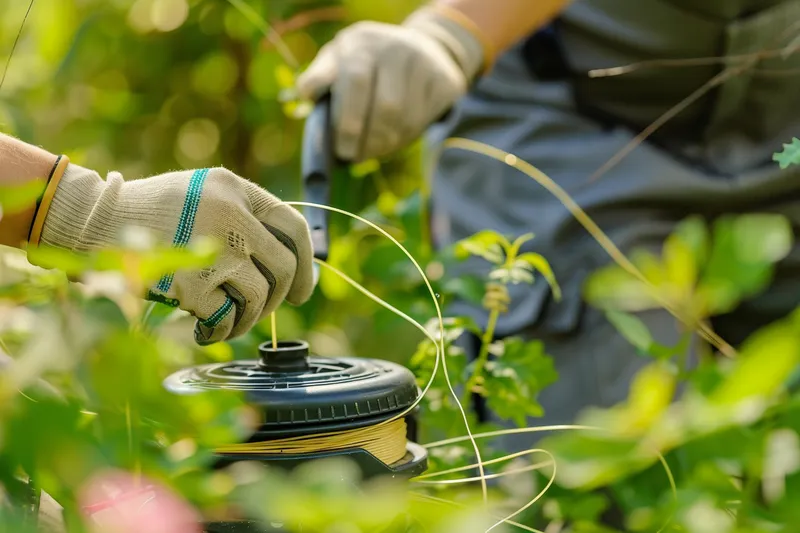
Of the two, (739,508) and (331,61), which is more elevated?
(331,61)

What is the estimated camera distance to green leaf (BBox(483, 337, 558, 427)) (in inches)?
39.3

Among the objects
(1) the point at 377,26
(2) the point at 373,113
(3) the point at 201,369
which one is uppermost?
(1) the point at 377,26

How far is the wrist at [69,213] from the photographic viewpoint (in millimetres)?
756

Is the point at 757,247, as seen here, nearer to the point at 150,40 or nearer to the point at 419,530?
the point at 419,530

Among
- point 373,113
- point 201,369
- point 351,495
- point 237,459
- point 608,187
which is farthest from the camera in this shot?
point 608,187

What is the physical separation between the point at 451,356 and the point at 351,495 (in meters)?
0.74

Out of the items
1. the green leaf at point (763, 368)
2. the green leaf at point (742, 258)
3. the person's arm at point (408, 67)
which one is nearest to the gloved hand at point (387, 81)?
the person's arm at point (408, 67)

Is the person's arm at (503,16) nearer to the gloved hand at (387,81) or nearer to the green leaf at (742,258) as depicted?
the gloved hand at (387,81)

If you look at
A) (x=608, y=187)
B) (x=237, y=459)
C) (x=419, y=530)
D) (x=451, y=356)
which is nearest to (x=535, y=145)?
(x=608, y=187)

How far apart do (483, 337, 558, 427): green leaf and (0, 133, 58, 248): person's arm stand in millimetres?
532

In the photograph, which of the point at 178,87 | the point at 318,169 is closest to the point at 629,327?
the point at 318,169

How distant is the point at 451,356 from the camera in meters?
1.05

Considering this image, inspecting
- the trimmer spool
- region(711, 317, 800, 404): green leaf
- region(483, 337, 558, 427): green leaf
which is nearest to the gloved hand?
region(483, 337, 558, 427): green leaf

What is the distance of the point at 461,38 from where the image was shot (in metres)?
1.38
